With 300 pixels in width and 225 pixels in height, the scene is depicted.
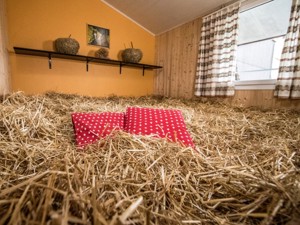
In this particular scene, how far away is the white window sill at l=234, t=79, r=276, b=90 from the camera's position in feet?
6.74

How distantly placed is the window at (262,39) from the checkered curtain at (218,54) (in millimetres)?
197

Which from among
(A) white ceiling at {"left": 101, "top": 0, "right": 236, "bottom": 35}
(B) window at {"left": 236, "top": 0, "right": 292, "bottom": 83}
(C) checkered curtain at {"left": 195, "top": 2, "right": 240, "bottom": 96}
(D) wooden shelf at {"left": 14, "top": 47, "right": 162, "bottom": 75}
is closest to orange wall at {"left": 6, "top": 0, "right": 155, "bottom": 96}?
(D) wooden shelf at {"left": 14, "top": 47, "right": 162, "bottom": 75}

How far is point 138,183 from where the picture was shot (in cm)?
50

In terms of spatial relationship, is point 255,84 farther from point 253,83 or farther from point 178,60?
point 178,60

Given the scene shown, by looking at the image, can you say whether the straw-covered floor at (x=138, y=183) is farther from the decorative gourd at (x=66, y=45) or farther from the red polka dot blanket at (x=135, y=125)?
the decorative gourd at (x=66, y=45)

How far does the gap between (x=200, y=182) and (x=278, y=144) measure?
25.9 inches

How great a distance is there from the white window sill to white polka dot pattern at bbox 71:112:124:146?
6.45ft

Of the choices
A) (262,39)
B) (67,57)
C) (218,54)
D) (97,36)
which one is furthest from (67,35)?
(262,39)

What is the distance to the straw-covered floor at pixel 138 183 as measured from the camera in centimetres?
34

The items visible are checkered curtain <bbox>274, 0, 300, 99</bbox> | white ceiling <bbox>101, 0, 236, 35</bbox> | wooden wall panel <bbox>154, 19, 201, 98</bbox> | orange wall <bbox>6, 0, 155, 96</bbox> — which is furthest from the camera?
wooden wall panel <bbox>154, 19, 201, 98</bbox>

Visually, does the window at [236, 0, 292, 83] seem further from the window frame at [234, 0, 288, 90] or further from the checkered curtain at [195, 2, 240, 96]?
the checkered curtain at [195, 2, 240, 96]

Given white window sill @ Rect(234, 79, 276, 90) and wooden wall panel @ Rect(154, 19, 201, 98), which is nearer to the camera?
white window sill @ Rect(234, 79, 276, 90)

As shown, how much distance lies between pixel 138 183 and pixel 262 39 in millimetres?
2616

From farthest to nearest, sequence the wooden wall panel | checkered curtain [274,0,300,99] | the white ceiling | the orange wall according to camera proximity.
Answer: the wooden wall panel → the white ceiling → the orange wall → checkered curtain [274,0,300,99]
